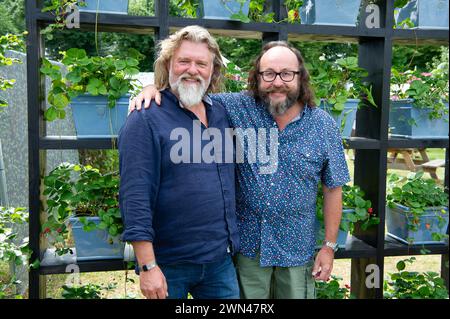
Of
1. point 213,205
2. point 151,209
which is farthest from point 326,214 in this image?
point 151,209

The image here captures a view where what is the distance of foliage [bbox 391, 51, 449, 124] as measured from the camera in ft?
7.82

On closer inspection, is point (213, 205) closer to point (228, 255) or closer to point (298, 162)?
point (228, 255)

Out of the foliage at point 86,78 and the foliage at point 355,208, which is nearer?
the foliage at point 86,78

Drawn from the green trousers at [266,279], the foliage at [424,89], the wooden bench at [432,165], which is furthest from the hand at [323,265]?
the wooden bench at [432,165]

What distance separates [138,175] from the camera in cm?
155

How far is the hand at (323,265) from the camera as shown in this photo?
1.95 meters

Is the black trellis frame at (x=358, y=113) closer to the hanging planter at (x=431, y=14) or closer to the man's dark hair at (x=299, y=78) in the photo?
the hanging planter at (x=431, y=14)

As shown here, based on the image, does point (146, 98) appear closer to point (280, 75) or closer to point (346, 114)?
point (280, 75)

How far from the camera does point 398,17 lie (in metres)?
2.59

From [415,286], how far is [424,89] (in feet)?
3.27

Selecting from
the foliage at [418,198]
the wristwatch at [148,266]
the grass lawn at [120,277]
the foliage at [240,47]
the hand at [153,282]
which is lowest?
the grass lawn at [120,277]

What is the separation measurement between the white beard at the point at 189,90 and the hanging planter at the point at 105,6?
1.89 ft

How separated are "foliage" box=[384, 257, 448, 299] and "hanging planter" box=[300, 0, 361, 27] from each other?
1.23 metres

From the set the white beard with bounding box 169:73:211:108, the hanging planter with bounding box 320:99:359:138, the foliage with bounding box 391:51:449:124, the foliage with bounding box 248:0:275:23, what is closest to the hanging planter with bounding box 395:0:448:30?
the foliage with bounding box 391:51:449:124
